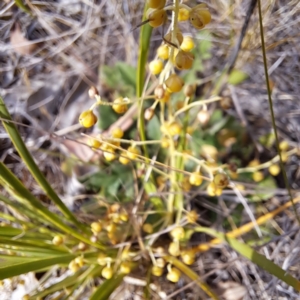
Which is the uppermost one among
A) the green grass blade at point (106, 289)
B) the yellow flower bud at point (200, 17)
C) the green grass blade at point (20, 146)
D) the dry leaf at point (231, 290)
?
the yellow flower bud at point (200, 17)

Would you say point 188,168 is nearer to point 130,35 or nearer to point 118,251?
point 118,251

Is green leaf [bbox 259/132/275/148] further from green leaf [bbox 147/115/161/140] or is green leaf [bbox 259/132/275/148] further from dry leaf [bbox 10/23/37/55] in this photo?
dry leaf [bbox 10/23/37/55]

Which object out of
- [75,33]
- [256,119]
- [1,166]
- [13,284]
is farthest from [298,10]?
[13,284]

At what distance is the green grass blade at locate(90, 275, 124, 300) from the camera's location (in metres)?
0.75

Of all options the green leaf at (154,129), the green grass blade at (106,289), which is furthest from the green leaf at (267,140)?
the green grass blade at (106,289)

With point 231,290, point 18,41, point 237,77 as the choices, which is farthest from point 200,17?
point 18,41

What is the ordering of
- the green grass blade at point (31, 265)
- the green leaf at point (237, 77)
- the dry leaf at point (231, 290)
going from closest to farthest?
the green grass blade at point (31, 265), the dry leaf at point (231, 290), the green leaf at point (237, 77)

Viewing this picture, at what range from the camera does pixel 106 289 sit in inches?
31.1

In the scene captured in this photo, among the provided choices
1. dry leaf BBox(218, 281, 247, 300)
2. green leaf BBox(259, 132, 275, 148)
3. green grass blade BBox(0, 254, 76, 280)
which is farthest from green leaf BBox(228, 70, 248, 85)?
green grass blade BBox(0, 254, 76, 280)

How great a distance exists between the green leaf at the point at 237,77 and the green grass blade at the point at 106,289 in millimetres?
652

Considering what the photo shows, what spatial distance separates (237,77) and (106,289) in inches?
27.9

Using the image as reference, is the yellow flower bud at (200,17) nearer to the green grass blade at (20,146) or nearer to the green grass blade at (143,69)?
the green grass blade at (143,69)

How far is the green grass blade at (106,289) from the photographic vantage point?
0.75m

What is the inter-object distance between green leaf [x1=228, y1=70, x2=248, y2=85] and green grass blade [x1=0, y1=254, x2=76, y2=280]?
26.9 inches
